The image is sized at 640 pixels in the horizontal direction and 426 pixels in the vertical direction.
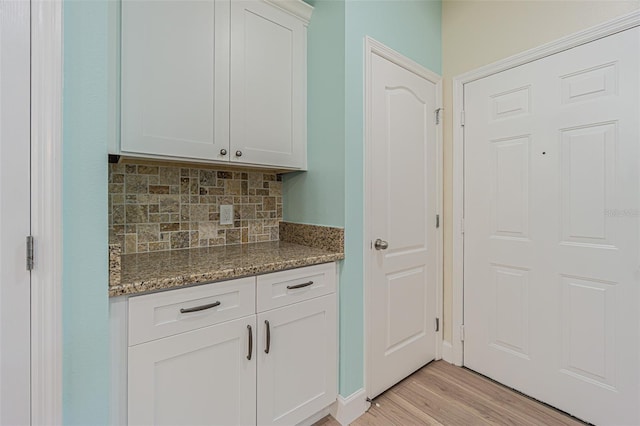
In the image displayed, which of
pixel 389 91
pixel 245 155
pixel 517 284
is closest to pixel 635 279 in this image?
pixel 517 284

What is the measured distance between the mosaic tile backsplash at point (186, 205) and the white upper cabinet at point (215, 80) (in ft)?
0.93

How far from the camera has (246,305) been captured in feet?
4.06

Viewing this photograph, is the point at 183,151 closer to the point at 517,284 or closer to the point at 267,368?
the point at 267,368

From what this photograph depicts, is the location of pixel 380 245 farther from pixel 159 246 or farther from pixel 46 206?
pixel 46 206

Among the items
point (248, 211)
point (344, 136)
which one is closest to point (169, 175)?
point (248, 211)

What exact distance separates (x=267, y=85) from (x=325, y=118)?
1.18ft

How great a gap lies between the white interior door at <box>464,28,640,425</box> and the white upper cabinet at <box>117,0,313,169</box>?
1259mm

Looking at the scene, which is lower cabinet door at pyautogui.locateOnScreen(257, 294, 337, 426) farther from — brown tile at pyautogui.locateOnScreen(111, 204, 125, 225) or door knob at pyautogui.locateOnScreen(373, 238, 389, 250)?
brown tile at pyautogui.locateOnScreen(111, 204, 125, 225)

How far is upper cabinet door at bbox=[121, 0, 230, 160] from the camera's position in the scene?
4.01ft

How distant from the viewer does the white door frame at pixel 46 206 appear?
819 mm

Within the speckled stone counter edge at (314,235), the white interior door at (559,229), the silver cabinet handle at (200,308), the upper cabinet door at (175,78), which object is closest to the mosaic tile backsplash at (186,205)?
the speckled stone counter edge at (314,235)

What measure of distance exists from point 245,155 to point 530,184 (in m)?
1.65

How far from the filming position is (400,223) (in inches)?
73.7

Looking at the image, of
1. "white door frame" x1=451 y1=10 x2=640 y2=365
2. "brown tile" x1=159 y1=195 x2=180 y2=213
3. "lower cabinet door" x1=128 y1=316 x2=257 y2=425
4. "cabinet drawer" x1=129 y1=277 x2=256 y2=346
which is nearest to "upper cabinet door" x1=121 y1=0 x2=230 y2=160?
"brown tile" x1=159 y1=195 x2=180 y2=213
